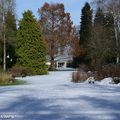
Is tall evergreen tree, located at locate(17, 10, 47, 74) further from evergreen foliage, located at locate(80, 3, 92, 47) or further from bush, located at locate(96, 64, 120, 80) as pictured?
evergreen foliage, located at locate(80, 3, 92, 47)

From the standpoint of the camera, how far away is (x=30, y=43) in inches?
1965

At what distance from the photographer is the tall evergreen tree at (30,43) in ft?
161

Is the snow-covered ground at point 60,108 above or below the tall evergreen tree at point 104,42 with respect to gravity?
below

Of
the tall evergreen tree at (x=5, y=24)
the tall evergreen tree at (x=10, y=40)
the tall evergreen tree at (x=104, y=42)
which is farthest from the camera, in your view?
the tall evergreen tree at (x=10, y=40)

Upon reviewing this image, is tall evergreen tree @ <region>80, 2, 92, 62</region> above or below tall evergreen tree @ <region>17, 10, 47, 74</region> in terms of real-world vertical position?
above

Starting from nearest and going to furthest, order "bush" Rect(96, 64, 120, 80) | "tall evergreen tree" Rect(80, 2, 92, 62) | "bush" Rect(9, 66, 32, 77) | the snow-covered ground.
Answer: the snow-covered ground, "bush" Rect(96, 64, 120, 80), "bush" Rect(9, 66, 32, 77), "tall evergreen tree" Rect(80, 2, 92, 62)

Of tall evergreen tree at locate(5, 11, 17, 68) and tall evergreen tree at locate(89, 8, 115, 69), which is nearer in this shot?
tall evergreen tree at locate(89, 8, 115, 69)

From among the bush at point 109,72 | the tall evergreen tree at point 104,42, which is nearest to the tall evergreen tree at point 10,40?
the tall evergreen tree at point 104,42

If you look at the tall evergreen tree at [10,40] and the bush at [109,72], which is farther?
the tall evergreen tree at [10,40]

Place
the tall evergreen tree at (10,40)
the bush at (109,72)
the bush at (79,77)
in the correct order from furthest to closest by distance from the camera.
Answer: the tall evergreen tree at (10,40) < the bush at (79,77) < the bush at (109,72)

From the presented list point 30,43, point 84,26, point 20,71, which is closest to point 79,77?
point 20,71

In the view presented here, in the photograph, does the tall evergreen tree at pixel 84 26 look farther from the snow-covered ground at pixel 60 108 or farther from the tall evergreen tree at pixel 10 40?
the snow-covered ground at pixel 60 108

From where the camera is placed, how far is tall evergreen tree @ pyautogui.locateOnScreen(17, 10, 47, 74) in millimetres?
49000

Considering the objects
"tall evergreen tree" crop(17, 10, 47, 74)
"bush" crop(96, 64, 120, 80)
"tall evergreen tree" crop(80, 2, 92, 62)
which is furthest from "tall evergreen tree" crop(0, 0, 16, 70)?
"tall evergreen tree" crop(80, 2, 92, 62)
